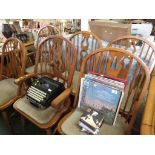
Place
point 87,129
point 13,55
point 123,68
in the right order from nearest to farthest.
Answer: point 87,129 → point 123,68 → point 13,55

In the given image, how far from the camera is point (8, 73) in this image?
1.63 meters

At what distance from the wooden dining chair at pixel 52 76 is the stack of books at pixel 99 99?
17cm

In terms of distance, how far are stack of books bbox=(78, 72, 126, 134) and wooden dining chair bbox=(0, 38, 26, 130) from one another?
65cm

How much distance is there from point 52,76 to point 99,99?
0.58m

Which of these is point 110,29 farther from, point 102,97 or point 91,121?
point 91,121

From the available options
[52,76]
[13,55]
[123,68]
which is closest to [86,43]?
[52,76]

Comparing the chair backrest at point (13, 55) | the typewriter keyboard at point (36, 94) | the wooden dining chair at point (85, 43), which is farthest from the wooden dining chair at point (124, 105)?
the chair backrest at point (13, 55)

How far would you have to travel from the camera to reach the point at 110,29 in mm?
1707

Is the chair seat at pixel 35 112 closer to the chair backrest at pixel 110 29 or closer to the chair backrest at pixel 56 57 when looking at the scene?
the chair backrest at pixel 56 57
